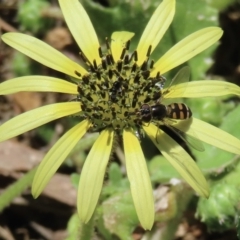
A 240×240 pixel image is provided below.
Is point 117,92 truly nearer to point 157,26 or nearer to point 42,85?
point 42,85

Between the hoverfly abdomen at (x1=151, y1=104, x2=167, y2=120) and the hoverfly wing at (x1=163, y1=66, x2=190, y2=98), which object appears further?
the hoverfly wing at (x1=163, y1=66, x2=190, y2=98)

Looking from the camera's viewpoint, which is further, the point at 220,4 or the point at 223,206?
the point at 220,4

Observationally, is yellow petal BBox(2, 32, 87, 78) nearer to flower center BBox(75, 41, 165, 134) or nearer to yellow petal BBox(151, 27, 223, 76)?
flower center BBox(75, 41, 165, 134)

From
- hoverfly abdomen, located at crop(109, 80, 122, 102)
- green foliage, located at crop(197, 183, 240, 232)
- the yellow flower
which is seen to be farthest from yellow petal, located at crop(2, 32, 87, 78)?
green foliage, located at crop(197, 183, 240, 232)

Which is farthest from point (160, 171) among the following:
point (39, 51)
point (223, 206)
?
point (39, 51)

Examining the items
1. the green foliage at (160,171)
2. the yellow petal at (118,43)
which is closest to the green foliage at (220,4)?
the yellow petal at (118,43)

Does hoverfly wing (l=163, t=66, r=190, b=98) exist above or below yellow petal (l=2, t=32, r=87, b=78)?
below

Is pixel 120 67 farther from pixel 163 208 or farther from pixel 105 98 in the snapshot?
pixel 163 208

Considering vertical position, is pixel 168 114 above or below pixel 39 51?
below
